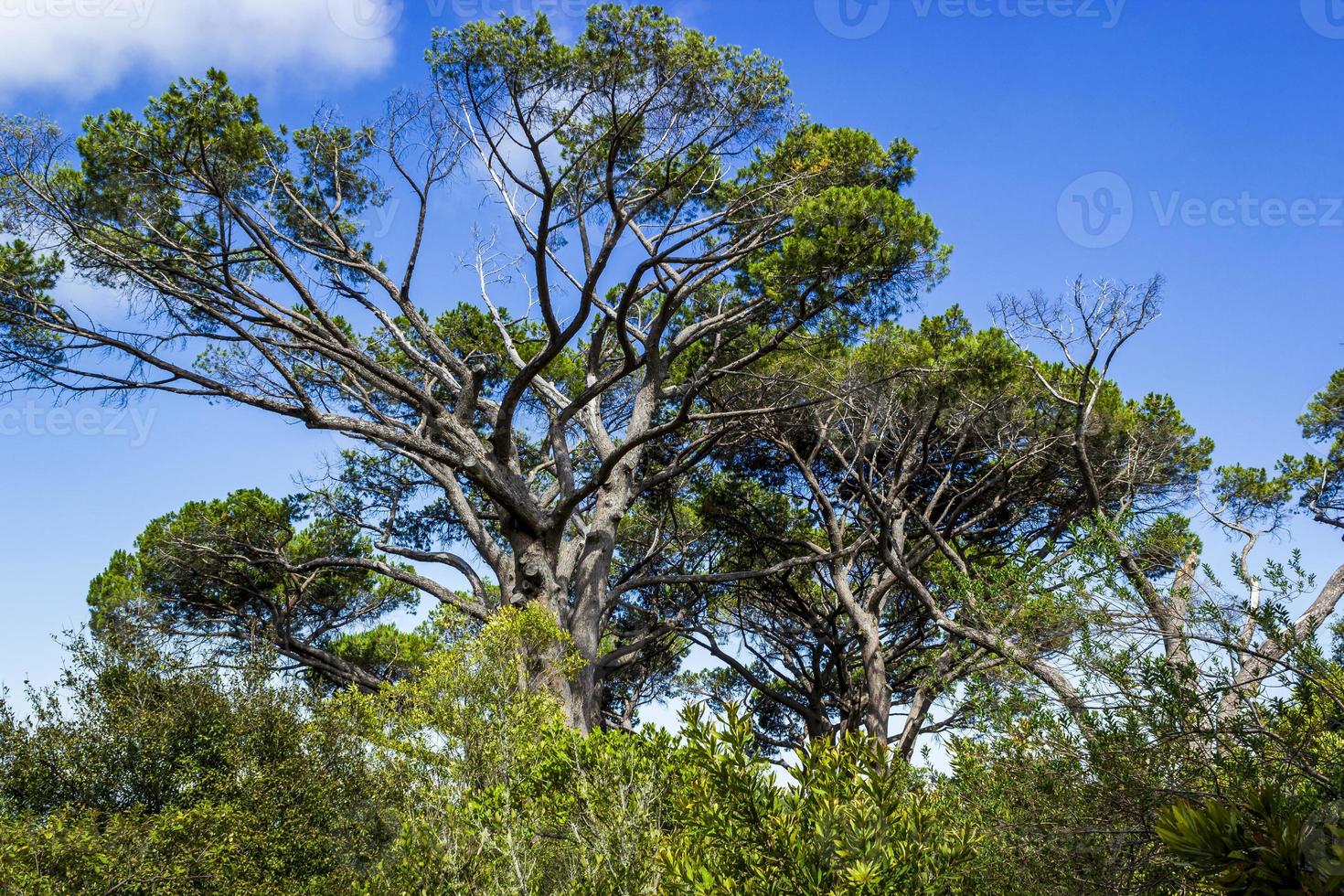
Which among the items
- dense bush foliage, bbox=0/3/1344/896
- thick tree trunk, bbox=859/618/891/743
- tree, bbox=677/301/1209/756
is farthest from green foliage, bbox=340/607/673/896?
thick tree trunk, bbox=859/618/891/743

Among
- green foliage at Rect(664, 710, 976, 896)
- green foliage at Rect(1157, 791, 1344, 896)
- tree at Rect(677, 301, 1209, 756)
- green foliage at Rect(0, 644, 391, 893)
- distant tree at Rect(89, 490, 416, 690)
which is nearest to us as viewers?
green foliage at Rect(1157, 791, 1344, 896)

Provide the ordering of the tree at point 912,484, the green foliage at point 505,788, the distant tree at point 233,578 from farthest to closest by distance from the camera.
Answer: the distant tree at point 233,578, the tree at point 912,484, the green foliage at point 505,788

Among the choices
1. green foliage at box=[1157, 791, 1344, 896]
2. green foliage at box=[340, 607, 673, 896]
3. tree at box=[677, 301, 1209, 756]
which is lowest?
green foliage at box=[1157, 791, 1344, 896]

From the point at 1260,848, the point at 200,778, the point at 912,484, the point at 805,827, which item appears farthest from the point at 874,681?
the point at 1260,848

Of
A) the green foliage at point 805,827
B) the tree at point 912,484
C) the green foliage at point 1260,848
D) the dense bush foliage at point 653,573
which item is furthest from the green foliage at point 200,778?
the green foliage at point 1260,848

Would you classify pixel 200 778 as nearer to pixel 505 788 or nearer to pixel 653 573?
pixel 505 788

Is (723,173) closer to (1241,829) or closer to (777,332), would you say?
(777,332)

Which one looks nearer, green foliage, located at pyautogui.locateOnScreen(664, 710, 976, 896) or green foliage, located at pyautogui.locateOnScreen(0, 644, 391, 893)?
green foliage, located at pyautogui.locateOnScreen(664, 710, 976, 896)

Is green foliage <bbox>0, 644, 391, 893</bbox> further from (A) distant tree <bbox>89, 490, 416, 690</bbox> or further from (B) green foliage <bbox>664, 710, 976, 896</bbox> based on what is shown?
(B) green foliage <bbox>664, 710, 976, 896</bbox>

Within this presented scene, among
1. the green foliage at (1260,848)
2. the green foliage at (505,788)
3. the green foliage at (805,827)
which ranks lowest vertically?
the green foliage at (1260,848)

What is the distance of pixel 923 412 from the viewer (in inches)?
639

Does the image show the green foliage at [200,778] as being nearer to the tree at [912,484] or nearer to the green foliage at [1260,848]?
the tree at [912,484]

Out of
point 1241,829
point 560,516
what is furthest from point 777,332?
point 1241,829

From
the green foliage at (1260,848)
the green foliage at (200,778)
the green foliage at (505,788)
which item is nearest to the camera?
the green foliage at (1260,848)
